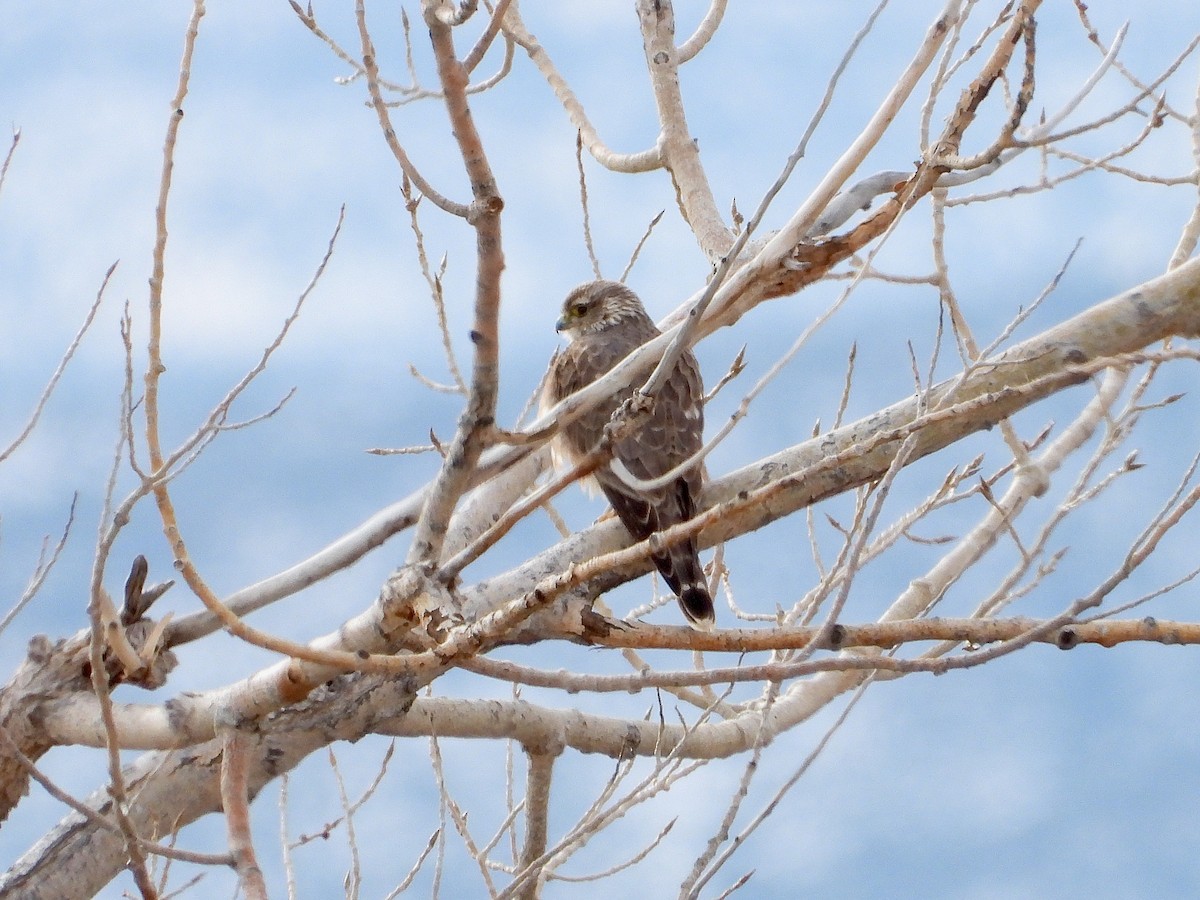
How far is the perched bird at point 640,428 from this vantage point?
3.95 meters

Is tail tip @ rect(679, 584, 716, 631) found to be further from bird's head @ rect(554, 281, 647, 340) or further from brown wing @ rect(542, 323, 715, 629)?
bird's head @ rect(554, 281, 647, 340)

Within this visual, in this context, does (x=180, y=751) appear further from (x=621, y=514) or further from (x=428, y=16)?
(x=428, y=16)

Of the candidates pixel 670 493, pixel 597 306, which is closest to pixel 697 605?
pixel 670 493

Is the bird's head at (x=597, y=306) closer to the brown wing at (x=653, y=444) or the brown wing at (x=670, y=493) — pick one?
the brown wing at (x=653, y=444)

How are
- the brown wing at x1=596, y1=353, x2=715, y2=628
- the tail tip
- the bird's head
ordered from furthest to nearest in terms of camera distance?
the bird's head, the tail tip, the brown wing at x1=596, y1=353, x2=715, y2=628

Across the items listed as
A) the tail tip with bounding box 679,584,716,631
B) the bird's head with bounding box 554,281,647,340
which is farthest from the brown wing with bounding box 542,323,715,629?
the bird's head with bounding box 554,281,647,340

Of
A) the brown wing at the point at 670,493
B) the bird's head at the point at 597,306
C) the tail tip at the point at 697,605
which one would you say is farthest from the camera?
the bird's head at the point at 597,306

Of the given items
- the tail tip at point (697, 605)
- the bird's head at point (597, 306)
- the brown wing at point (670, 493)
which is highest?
the bird's head at point (597, 306)

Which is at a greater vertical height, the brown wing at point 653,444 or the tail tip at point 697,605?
the brown wing at point 653,444

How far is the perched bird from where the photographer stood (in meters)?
3.95

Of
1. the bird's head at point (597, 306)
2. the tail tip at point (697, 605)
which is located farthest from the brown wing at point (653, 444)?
the bird's head at point (597, 306)

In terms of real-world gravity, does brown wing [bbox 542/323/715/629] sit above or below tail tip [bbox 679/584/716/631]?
above

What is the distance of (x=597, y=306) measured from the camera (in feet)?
17.7

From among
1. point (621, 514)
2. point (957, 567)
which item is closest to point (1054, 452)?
point (957, 567)
